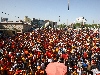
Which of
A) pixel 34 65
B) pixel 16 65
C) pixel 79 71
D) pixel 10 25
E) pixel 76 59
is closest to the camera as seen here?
pixel 79 71

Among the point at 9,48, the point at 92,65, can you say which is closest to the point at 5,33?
the point at 9,48

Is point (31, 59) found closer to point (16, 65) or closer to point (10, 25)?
point (16, 65)

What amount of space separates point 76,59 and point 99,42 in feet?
32.5

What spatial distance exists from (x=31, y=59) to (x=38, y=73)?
11.2ft

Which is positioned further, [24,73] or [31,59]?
[31,59]

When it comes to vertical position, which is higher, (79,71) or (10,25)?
(10,25)

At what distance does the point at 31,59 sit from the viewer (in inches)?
651

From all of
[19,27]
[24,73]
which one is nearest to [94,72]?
[24,73]

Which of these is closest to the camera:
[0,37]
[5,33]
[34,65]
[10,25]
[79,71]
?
[79,71]

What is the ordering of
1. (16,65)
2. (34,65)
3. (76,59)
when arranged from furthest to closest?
(76,59) < (34,65) < (16,65)

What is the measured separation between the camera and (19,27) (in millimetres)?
32688

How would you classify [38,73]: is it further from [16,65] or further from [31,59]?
[31,59]

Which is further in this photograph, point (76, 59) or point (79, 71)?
point (76, 59)

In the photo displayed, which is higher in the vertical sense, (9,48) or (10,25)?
(10,25)
